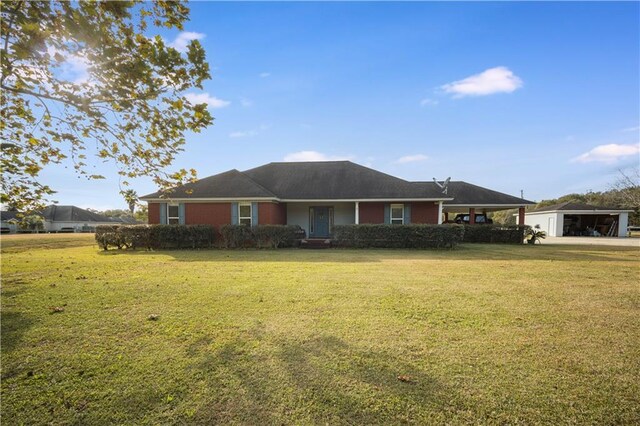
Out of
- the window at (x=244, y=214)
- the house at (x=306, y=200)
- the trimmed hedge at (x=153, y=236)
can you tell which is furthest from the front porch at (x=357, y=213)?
the trimmed hedge at (x=153, y=236)

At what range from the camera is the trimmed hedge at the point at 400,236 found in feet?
50.2

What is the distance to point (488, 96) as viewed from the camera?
15.7 metres

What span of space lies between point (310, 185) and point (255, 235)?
6274 millimetres

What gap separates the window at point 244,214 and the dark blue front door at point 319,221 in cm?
454

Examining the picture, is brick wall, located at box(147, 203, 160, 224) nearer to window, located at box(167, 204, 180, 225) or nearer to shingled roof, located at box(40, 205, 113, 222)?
window, located at box(167, 204, 180, 225)

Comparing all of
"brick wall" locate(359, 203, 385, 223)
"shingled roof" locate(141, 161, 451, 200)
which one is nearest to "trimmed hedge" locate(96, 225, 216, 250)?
"shingled roof" locate(141, 161, 451, 200)

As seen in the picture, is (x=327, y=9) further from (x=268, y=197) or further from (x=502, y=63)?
(x=268, y=197)

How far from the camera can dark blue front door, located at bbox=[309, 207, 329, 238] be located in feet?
66.5

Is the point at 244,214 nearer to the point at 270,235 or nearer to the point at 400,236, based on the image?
the point at 270,235

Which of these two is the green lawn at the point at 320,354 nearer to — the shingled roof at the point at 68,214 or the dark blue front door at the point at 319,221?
the dark blue front door at the point at 319,221

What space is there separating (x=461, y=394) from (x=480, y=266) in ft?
27.0

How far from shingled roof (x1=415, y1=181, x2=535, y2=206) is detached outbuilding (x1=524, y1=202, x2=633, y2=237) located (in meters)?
12.6

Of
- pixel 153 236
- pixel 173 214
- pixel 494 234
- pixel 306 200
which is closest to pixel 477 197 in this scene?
pixel 494 234

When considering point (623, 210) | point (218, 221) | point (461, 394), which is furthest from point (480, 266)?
point (623, 210)
